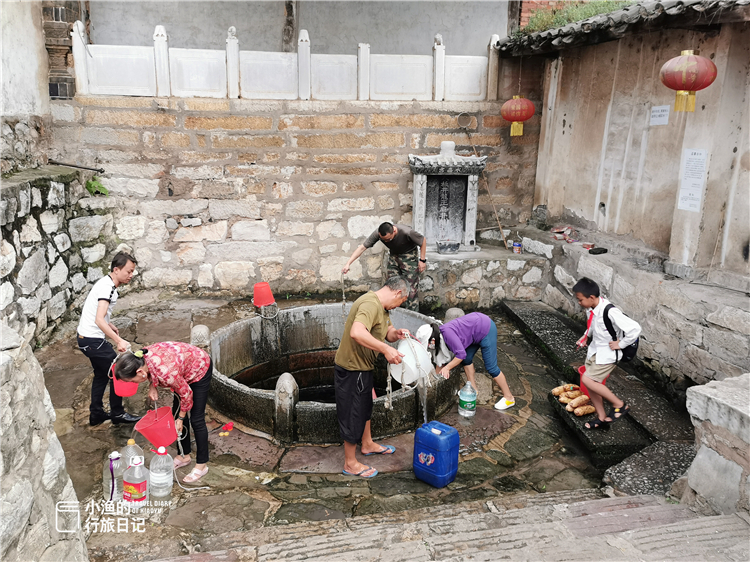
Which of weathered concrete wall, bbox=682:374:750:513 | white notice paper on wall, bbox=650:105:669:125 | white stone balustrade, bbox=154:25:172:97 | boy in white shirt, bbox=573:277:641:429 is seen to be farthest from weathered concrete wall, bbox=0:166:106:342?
white notice paper on wall, bbox=650:105:669:125

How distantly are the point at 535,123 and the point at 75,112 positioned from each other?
6.78 m

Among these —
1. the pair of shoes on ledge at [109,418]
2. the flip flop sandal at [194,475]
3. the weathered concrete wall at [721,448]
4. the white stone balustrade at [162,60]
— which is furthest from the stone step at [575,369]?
the white stone balustrade at [162,60]

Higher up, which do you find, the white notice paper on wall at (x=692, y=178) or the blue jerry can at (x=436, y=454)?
the white notice paper on wall at (x=692, y=178)

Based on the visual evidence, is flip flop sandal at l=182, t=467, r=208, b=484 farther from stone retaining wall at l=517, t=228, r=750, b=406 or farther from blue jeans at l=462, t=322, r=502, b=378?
stone retaining wall at l=517, t=228, r=750, b=406

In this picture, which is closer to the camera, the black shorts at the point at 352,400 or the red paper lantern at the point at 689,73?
the black shorts at the point at 352,400

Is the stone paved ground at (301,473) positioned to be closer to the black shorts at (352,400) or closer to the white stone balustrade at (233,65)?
the black shorts at (352,400)

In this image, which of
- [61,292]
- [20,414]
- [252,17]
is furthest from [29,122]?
[20,414]

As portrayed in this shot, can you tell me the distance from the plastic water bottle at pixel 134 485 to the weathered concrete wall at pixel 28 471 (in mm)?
1477

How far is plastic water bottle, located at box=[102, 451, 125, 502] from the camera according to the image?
4027 mm

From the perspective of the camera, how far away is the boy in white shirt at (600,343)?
4.77 metres

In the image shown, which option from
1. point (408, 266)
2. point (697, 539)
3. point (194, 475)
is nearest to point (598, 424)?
point (697, 539)

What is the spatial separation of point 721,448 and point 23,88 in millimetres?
8167

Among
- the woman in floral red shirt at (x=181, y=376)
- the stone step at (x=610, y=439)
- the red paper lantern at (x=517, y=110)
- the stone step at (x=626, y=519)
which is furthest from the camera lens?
the red paper lantern at (x=517, y=110)

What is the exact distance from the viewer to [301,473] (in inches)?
185
